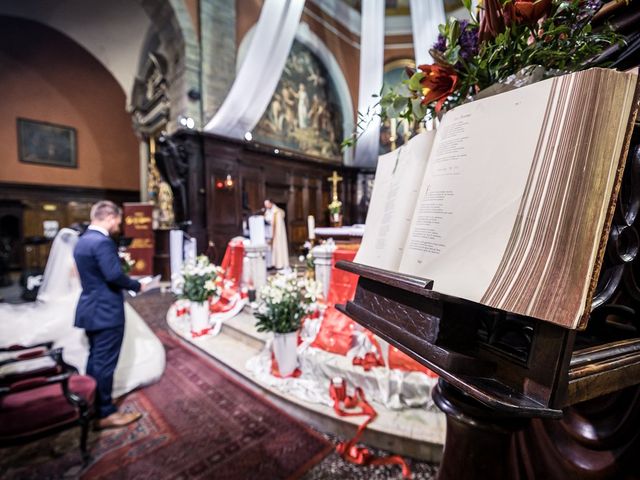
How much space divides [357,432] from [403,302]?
174 cm

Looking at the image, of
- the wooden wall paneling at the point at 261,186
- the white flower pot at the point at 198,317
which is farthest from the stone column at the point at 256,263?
the wooden wall paneling at the point at 261,186

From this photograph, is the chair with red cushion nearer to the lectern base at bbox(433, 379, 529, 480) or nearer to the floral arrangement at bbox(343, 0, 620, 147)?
the lectern base at bbox(433, 379, 529, 480)

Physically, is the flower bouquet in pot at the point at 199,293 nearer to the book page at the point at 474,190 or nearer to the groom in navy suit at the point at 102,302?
the groom in navy suit at the point at 102,302

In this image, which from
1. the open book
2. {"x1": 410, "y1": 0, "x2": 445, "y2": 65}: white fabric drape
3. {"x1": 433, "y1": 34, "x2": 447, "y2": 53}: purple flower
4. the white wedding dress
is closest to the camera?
the open book

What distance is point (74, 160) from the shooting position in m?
10.1

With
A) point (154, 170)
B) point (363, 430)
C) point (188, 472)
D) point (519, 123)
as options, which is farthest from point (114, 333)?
point (154, 170)

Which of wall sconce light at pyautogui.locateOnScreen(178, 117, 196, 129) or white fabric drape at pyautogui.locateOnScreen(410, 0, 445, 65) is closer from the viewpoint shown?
white fabric drape at pyautogui.locateOnScreen(410, 0, 445, 65)

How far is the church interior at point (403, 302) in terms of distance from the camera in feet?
1.35

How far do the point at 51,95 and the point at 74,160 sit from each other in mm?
2073

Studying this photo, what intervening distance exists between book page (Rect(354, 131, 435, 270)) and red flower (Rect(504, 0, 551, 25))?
0.25m

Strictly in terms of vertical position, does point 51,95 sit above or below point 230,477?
above

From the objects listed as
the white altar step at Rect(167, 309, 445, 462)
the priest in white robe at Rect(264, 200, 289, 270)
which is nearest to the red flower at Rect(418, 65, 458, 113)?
the white altar step at Rect(167, 309, 445, 462)

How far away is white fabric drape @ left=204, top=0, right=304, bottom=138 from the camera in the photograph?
5126mm

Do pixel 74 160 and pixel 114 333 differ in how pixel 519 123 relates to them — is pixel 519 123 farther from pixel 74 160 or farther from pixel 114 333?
pixel 74 160
